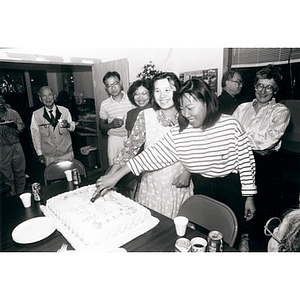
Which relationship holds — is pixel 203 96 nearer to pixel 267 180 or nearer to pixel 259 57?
pixel 267 180

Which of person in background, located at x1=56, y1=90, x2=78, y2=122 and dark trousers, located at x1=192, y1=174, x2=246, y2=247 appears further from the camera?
person in background, located at x1=56, y1=90, x2=78, y2=122

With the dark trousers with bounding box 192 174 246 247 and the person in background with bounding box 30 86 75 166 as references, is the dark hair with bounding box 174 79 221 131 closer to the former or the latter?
the dark trousers with bounding box 192 174 246 247

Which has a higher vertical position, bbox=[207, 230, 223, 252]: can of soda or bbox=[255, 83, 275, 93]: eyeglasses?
bbox=[255, 83, 275, 93]: eyeglasses

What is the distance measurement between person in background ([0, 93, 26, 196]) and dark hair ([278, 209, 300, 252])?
3.59 meters

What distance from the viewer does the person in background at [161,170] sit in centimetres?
193

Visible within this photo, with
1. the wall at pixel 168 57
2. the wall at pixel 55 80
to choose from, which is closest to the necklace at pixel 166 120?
the wall at pixel 168 57

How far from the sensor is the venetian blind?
8.17 ft

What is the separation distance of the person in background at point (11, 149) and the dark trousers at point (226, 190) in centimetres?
292

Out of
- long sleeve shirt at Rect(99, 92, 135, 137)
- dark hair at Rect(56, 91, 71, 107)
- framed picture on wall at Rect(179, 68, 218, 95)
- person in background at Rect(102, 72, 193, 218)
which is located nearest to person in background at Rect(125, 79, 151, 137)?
person in background at Rect(102, 72, 193, 218)

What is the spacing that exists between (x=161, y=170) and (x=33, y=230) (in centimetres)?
109

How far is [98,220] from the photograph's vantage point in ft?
4.57

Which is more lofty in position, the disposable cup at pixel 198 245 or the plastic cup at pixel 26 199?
the plastic cup at pixel 26 199

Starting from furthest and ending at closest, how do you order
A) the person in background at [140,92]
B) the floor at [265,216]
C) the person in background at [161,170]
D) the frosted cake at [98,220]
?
the person in background at [140,92], the floor at [265,216], the person in background at [161,170], the frosted cake at [98,220]

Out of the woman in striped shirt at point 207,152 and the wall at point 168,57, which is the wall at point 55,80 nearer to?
the wall at point 168,57
